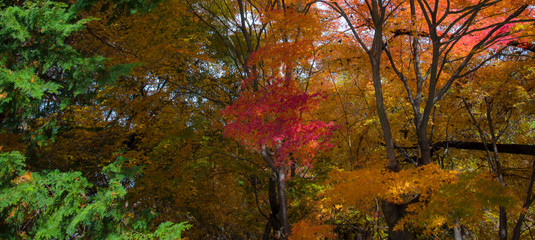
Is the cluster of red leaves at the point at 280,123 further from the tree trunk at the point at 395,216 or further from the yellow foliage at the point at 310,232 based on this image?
the tree trunk at the point at 395,216

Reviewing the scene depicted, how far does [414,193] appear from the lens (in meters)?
5.63

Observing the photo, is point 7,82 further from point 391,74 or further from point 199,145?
point 391,74

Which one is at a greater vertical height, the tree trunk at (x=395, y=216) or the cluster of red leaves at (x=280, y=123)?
the cluster of red leaves at (x=280, y=123)

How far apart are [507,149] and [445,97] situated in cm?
220

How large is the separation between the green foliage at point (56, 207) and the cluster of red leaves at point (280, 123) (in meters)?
2.68

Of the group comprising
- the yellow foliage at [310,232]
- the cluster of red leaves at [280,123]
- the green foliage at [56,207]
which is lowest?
the yellow foliage at [310,232]

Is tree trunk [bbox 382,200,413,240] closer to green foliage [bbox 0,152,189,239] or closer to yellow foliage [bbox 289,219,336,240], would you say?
yellow foliage [bbox 289,219,336,240]

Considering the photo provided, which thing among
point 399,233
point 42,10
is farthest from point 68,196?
point 399,233

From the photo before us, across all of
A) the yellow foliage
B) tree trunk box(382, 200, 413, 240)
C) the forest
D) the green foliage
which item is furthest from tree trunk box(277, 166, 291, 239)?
the green foliage

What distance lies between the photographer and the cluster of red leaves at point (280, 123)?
6113 millimetres

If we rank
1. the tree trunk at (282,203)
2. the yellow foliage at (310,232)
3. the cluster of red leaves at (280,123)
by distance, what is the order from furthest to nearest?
the tree trunk at (282,203)
the yellow foliage at (310,232)
the cluster of red leaves at (280,123)

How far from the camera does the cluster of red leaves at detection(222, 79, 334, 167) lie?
6113mm

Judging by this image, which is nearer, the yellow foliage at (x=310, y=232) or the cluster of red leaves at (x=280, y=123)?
the cluster of red leaves at (x=280, y=123)

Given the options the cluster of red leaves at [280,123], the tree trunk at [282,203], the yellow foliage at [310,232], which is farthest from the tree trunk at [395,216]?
the tree trunk at [282,203]
